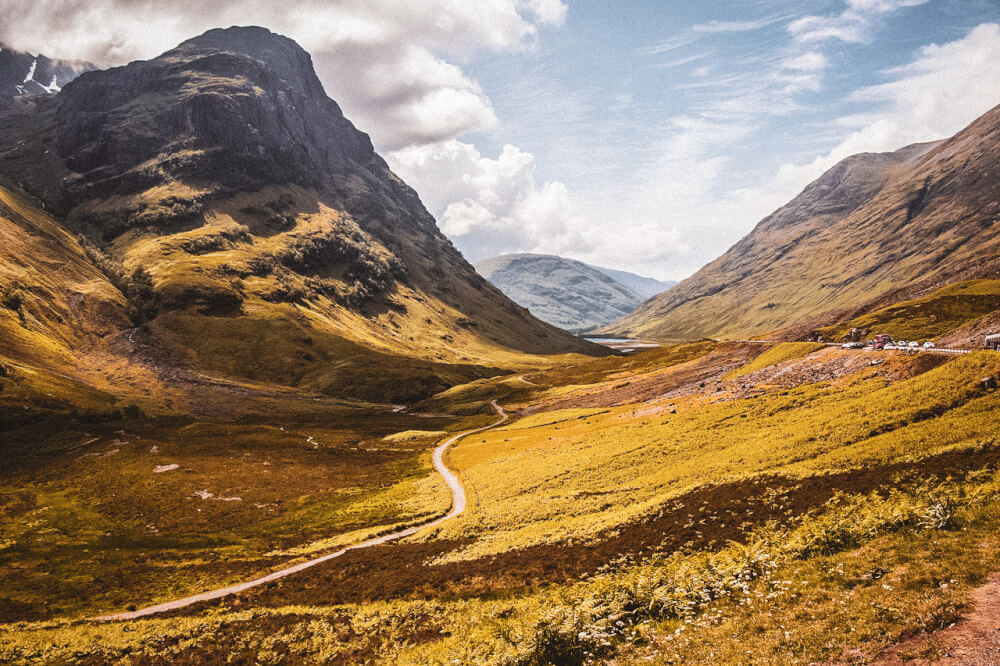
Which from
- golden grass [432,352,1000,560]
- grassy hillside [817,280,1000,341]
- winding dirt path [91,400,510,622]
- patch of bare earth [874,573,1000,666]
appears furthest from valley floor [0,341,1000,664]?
grassy hillside [817,280,1000,341]

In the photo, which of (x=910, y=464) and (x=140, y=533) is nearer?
(x=910, y=464)

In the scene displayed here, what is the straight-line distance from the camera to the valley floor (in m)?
21.3

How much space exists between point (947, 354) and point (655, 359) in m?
119

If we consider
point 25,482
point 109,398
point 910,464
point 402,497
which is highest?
point 109,398

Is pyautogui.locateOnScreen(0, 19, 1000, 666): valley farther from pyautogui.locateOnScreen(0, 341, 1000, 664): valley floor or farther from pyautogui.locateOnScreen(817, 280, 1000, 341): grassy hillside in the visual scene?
pyautogui.locateOnScreen(817, 280, 1000, 341): grassy hillside

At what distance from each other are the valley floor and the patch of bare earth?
0.12 m

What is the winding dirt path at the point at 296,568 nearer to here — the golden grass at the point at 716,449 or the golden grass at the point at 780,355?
the golden grass at the point at 716,449

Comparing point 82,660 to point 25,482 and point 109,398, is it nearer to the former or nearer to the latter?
point 25,482

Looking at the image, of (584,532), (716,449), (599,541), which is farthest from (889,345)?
(599,541)

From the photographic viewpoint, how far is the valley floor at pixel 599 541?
21.3 m

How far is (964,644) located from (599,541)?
23749 mm

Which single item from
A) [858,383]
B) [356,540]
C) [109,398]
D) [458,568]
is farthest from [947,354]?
[109,398]

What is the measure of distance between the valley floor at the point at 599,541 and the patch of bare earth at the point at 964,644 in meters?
0.12

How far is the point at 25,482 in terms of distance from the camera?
89875 mm
